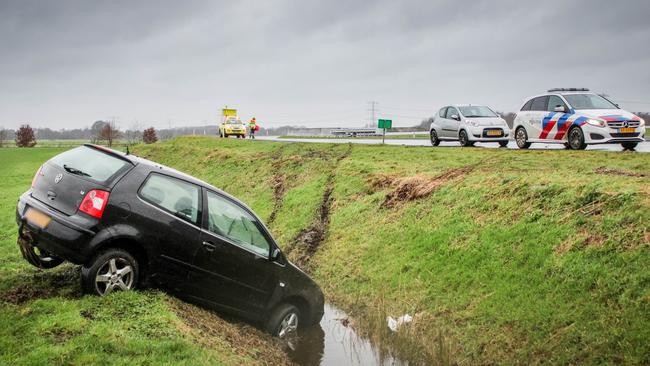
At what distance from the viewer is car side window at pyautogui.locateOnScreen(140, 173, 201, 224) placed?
6.61 meters

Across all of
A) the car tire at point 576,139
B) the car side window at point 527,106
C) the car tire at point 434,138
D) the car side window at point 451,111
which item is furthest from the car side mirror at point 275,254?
the car tire at point 434,138

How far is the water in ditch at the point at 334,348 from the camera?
812cm

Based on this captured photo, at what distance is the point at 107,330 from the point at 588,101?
1728 cm

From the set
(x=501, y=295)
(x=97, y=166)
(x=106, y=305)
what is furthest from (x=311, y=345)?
(x=97, y=166)

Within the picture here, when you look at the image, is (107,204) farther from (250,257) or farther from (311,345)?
(311,345)

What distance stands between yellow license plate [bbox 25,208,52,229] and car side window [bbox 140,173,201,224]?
3.53 feet

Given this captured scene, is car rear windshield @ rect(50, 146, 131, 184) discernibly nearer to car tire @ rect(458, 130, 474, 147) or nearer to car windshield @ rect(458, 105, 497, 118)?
car tire @ rect(458, 130, 474, 147)

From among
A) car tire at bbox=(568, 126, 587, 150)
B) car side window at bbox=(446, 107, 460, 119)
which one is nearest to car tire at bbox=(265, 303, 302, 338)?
car tire at bbox=(568, 126, 587, 150)

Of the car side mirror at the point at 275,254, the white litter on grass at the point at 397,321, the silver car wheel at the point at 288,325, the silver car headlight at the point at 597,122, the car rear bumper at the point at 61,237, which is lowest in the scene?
the white litter on grass at the point at 397,321

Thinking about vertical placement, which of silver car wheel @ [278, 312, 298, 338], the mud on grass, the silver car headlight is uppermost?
the silver car headlight

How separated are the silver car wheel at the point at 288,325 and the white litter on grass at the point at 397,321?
1682mm

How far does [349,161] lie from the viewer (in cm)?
2034

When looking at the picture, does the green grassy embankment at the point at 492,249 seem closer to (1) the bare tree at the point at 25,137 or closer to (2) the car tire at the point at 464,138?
(2) the car tire at the point at 464,138

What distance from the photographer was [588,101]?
59.2 feet
